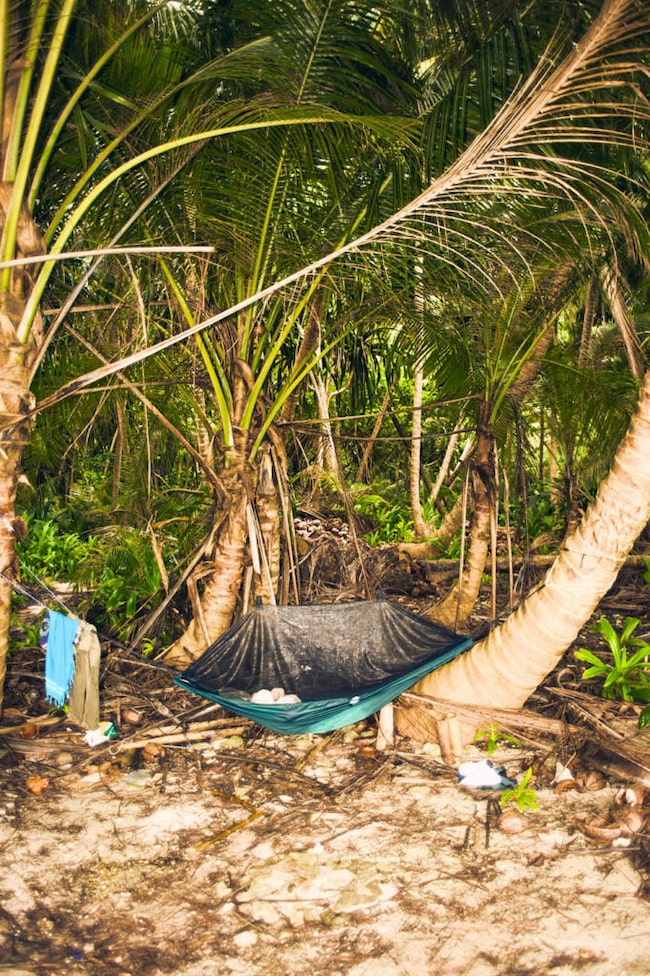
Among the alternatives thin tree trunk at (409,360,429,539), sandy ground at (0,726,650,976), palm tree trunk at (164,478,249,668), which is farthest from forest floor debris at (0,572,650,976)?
thin tree trunk at (409,360,429,539)

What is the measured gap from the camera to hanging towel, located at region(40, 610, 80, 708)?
10.4 feet

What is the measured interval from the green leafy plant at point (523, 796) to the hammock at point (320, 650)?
53cm

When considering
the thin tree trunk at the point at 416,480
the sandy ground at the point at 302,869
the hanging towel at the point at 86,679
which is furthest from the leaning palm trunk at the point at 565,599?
the thin tree trunk at the point at 416,480

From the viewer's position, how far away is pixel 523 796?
2855 millimetres

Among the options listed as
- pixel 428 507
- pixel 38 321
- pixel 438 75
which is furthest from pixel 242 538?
pixel 428 507

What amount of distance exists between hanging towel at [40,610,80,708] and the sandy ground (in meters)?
0.28

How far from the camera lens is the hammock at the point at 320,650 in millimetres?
3318

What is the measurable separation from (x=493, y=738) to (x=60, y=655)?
1.83 metres

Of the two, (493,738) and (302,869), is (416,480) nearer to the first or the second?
(493,738)

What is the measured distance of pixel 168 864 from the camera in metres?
2.53

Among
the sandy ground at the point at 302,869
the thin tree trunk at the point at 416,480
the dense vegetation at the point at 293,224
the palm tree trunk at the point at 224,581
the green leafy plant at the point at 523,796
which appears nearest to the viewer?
the sandy ground at the point at 302,869

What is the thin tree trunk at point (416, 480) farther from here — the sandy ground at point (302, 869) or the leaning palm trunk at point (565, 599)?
the sandy ground at point (302, 869)

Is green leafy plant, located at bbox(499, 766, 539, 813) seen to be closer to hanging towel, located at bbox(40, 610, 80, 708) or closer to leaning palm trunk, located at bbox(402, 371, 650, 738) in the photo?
leaning palm trunk, located at bbox(402, 371, 650, 738)

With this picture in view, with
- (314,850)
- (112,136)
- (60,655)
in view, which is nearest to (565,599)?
(314,850)
